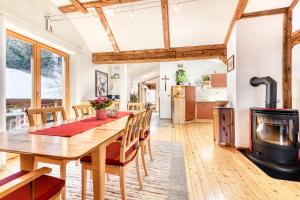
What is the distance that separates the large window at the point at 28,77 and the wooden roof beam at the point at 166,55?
143 cm

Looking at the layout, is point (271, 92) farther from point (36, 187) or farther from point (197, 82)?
point (197, 82)

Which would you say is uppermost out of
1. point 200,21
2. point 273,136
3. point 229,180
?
point 200,21

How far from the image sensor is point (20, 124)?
3131mm

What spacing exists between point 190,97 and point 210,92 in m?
0.97

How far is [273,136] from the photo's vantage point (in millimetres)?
2615

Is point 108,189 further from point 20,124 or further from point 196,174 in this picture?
point 20,124

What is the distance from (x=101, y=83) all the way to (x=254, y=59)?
4.77 meters

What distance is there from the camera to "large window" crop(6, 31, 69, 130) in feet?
9.60

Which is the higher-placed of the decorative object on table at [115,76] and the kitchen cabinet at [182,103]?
the decorative object on table at [115,76]

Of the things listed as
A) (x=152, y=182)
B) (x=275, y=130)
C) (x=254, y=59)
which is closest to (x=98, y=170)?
(x=152, y=182)

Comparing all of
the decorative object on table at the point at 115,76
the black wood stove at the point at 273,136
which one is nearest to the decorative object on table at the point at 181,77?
the decorative object on table at the point at 115,76

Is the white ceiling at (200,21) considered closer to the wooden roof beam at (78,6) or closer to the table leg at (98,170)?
the wooden roof beam at (78,6)

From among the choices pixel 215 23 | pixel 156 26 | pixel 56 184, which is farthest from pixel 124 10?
pixel 56 184

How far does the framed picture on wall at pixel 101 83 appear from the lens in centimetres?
561
